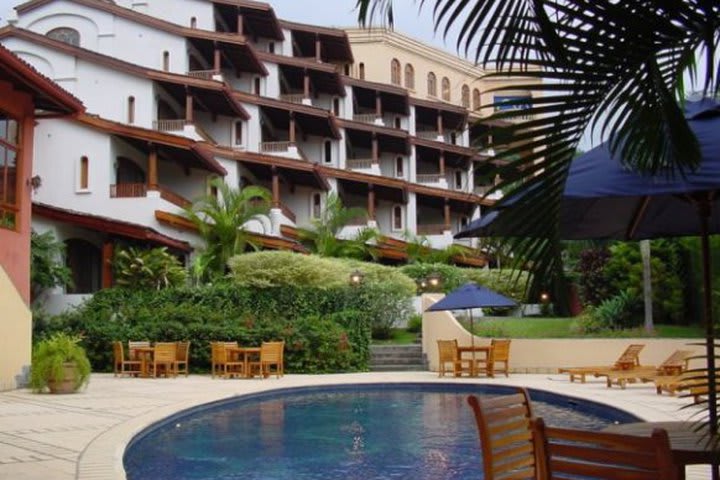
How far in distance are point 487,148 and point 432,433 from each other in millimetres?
8918

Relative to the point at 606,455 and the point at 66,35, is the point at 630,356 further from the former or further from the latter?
the point at 66,35

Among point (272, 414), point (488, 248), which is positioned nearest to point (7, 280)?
point (272, 414)

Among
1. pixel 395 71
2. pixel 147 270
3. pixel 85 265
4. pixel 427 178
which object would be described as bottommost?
pixel 147 270

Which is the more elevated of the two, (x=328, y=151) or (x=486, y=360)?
(x=328, y=151)

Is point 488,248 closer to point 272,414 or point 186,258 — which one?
point 272,414

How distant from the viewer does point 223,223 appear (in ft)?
85.5

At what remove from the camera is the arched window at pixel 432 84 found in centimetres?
5062

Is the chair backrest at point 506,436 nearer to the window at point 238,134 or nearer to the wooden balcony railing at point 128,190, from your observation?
the wooden balcony railing at point 128,190

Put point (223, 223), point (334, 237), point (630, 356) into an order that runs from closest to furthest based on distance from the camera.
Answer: point (630, 356), point (223, 223), point (334, 237)

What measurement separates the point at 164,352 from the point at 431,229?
2351cm

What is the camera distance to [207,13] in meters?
37.1

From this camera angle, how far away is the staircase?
21.1 m

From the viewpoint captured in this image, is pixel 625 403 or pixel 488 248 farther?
pixel 625 403

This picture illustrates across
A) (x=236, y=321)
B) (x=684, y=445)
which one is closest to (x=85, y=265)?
(x=236, y=321)
